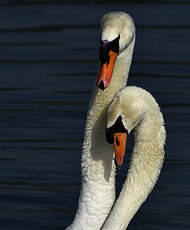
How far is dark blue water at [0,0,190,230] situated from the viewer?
1222 cm

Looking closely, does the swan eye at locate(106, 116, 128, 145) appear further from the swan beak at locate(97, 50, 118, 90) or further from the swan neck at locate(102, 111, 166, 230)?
the swan beak at locate(97, 50, 118, 90)

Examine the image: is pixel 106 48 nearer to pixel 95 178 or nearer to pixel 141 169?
pixel 141 169

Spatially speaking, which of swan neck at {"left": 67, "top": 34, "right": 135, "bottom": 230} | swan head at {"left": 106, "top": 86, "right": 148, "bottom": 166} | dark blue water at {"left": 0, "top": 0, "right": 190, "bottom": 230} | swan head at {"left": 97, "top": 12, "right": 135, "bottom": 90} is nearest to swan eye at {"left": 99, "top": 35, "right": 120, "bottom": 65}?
swan head at {"left": 97, "top": 12, "right": 135, "bottom": 90}

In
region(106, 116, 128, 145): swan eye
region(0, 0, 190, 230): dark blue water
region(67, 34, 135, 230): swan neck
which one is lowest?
region(0, 0, 190, 230): dark blue water

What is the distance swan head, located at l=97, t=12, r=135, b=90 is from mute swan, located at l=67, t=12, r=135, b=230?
1cm

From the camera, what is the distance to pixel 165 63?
50.8 feet

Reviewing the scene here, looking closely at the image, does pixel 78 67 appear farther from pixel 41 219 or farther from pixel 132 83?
pixel 41 219

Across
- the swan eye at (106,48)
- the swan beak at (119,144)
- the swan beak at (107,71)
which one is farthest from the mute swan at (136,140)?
the swan eye at (106,48)

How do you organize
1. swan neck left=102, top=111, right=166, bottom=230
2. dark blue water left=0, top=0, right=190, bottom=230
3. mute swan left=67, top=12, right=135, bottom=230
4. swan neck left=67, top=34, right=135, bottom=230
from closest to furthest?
swan neck left=102, top=111, right=166, bottom=230
mute swan left=67, top=12, right=135, bottom=230
swan neck left=67, top=34, right=135, bottom=230
dark blue water left=0, top=0, right=190, bottom=230

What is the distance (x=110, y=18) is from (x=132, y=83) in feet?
16.2

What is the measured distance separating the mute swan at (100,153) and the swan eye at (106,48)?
→ 0.37 ft

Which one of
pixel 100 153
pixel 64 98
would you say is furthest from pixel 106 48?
pixel 64 98

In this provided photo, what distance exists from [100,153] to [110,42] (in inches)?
46.0

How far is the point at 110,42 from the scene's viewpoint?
9758 millimetres
